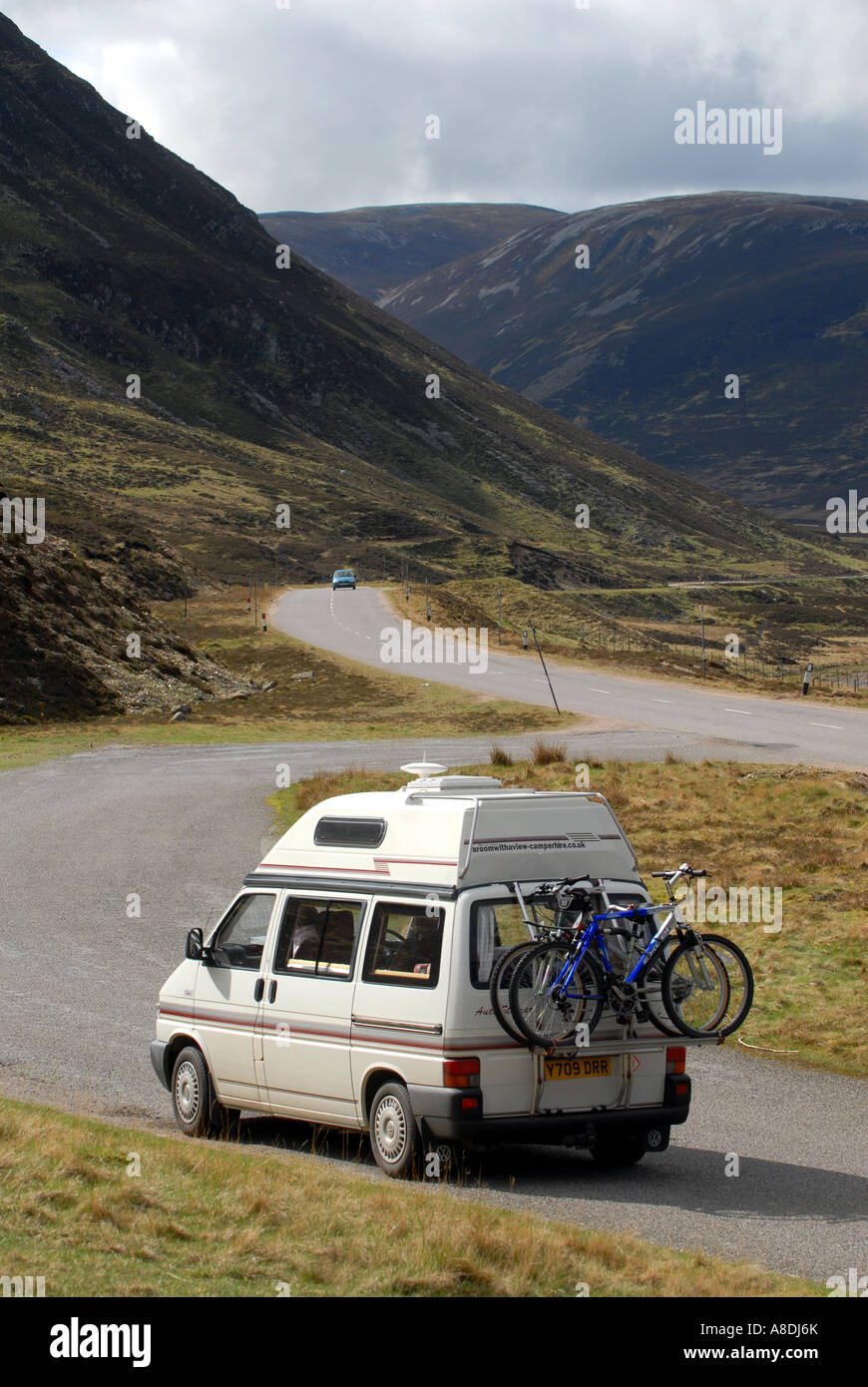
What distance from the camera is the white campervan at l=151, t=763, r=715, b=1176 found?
28.7 feet

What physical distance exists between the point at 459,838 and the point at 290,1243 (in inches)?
113

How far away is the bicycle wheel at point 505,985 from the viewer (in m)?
8.62

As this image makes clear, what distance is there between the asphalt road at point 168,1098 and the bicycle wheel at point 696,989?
1001 mm

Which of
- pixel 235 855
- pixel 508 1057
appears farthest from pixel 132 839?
Answer: pixel 508 1057

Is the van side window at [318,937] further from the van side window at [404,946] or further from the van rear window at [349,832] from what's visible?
the van rear window at [349,832]

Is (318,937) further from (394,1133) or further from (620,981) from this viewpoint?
(620,981)

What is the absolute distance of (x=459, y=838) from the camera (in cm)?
909

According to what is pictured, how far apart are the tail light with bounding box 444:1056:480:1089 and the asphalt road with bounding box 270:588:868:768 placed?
22211 mm

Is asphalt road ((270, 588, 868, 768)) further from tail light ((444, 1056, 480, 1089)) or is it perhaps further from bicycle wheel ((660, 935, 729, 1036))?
tail light ((444, 1056, 480, 1089))

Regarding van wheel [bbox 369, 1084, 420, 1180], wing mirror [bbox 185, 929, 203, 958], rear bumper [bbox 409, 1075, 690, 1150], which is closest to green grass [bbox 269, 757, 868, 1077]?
rear bumper [bbox 409, 1075, 690, 1150]

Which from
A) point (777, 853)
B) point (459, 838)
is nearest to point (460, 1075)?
point (459, 838)

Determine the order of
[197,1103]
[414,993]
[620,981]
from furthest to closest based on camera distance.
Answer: [197,1103] → [620,981] → [414,993]

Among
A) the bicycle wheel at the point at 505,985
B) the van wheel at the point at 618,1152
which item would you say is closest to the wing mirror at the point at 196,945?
the bicycle wheel at the point at 505,985

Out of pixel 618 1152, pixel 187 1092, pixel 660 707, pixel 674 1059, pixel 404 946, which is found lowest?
pixel 618 1152
